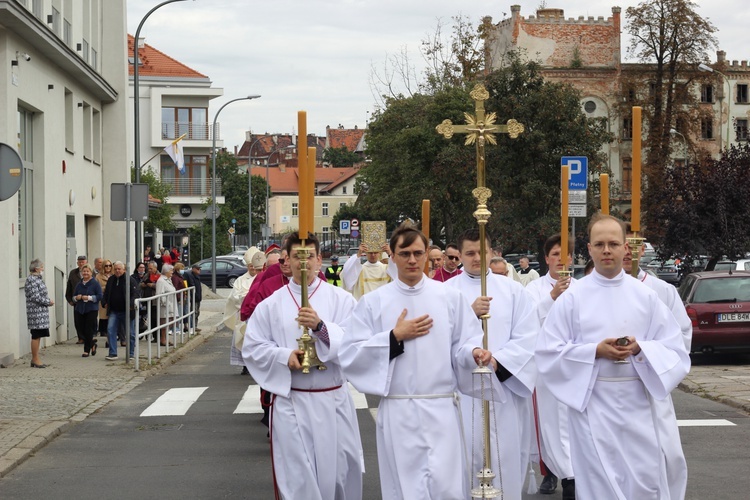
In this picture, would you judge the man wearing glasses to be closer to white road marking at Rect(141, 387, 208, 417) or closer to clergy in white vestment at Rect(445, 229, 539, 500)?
clergy in white vestment at Rect(445, 229, 539, 500)

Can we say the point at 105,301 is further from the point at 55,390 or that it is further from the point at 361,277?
the point at 361,277

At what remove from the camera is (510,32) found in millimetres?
73125

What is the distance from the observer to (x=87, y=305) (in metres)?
20.7

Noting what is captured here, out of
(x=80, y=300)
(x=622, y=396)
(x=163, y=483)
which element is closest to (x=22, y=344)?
(x=80, y=300)

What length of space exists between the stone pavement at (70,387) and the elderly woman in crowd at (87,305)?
11.5 inches

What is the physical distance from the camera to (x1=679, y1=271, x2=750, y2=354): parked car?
59.9 ft

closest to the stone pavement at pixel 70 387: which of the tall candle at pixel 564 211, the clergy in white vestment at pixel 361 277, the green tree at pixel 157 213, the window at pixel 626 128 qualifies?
the clergy in white vestment at pixel 361 277

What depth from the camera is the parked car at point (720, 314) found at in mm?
→ 18250

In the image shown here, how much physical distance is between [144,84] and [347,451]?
6376 centimetres

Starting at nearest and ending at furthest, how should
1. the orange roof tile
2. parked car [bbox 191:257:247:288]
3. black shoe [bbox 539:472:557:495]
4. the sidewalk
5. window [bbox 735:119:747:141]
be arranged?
1. black shoe [bbox 539:472:557:495]
2. the sidewalk
3. window [bbox 735:119:747:141]
4. parked car [bbox 191:257:247:288]
5. the orange roof tile

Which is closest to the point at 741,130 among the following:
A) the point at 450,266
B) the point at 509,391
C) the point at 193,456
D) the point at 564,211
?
the point at 450,266

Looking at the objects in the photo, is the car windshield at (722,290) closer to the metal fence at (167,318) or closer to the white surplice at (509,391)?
the metal fence at (167,318)

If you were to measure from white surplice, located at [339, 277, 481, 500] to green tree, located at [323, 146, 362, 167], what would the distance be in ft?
498

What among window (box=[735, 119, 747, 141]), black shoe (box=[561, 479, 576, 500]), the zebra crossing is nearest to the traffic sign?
the zebra crossing
